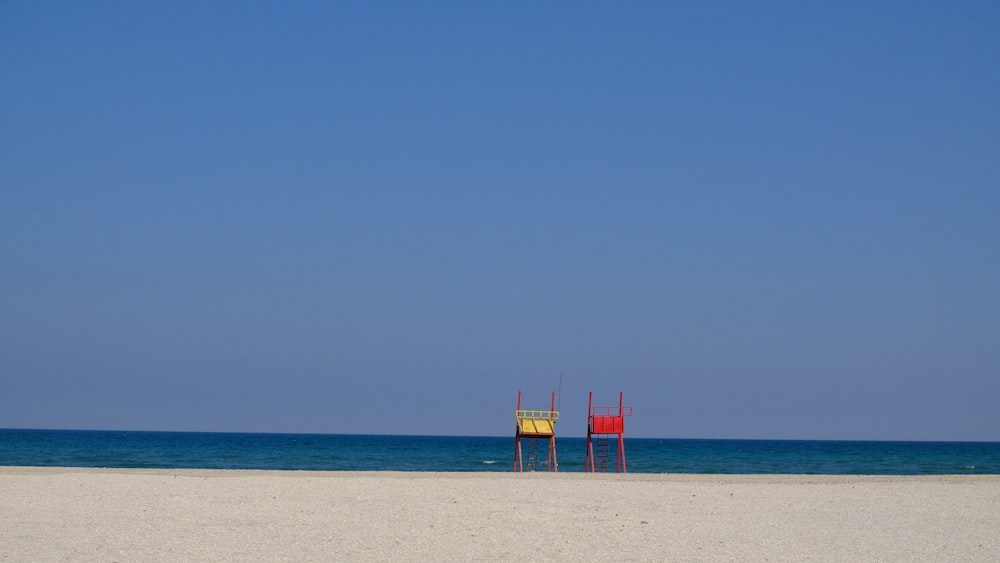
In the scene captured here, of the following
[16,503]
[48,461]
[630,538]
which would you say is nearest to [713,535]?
[630,538]

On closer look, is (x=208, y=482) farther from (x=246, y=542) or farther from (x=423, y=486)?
(x=246, y=542)

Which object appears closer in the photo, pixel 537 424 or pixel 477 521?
pixel 477 521

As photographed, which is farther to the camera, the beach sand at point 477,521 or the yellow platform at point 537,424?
the yellow platform at point 537,424

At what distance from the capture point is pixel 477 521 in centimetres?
1875

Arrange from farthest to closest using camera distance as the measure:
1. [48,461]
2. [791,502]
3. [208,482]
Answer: [48,461] → [208,482] → [791,502]

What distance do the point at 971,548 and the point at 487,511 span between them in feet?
29.4

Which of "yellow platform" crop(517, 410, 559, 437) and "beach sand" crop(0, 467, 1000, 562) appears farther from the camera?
"yellow platform" crop(517, 410, 559, 437)

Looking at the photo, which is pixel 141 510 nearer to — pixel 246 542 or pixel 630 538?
pixel 246 542

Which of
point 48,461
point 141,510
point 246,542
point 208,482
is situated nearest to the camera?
point 246,542

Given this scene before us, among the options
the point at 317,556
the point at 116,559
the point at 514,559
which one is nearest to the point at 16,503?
the point at 116,559

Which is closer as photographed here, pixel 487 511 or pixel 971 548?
pixel 971 548

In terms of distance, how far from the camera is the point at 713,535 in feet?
56.7

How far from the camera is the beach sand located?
15.1 m

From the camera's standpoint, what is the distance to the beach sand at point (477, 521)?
1512 cm
